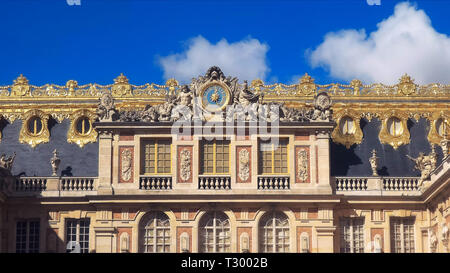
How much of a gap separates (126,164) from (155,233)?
11.8ft

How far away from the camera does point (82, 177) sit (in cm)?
5516

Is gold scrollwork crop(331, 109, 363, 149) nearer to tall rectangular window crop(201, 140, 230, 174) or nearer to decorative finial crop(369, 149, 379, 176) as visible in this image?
decorative finial crop(369, 149, 379, 176)

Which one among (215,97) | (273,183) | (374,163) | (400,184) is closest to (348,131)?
(374,163)

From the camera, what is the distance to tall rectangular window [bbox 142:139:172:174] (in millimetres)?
55094

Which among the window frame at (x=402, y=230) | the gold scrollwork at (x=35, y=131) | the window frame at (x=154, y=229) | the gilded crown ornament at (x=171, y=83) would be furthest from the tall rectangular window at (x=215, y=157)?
the gold scrollwork at (x=35, y=131)

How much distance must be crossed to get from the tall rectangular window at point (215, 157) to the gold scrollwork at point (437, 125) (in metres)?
10.9

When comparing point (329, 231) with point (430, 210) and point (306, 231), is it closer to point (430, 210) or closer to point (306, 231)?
point (306, 231)

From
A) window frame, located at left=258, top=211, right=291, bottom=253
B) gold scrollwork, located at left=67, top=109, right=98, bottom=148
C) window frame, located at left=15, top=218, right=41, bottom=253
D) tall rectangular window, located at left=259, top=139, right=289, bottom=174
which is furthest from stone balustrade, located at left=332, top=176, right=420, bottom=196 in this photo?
window frame, located at left=15, top=218, right=41, bottom=253

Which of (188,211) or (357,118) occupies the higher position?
(357,118)

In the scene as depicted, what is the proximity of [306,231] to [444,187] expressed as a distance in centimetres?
698

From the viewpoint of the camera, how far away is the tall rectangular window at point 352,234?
54.7 m
